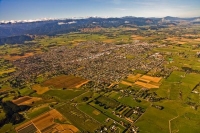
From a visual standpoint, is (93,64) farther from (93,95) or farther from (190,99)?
(190,99)

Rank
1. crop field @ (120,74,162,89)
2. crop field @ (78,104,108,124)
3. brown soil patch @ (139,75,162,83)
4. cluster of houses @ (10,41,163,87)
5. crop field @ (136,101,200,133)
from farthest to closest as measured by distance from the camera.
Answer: cluster of houses @ (10,41,163,87), brown soil patch @ (139,75,162,83), crop field @ (120,74,162,89), crop field @ (78,104,108,124), crop field @ (136,101,200,133)

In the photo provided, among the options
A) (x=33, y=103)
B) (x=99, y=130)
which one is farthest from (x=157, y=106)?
(x=33, y=103)

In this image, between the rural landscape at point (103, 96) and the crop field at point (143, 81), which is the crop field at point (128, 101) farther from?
the crop field at point (143, 81)

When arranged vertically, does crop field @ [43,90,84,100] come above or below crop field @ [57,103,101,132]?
above

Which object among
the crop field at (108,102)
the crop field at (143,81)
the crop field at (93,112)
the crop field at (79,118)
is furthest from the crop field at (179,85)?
the crop field at (79,118)

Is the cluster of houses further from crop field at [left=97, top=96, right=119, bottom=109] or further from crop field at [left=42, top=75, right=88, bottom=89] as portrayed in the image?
crop field at [left=97, top=96, right=119, bottom=109]

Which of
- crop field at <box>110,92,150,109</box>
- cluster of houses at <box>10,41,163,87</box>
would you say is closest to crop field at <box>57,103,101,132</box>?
crop field at <box>110,92,150,109</box>
